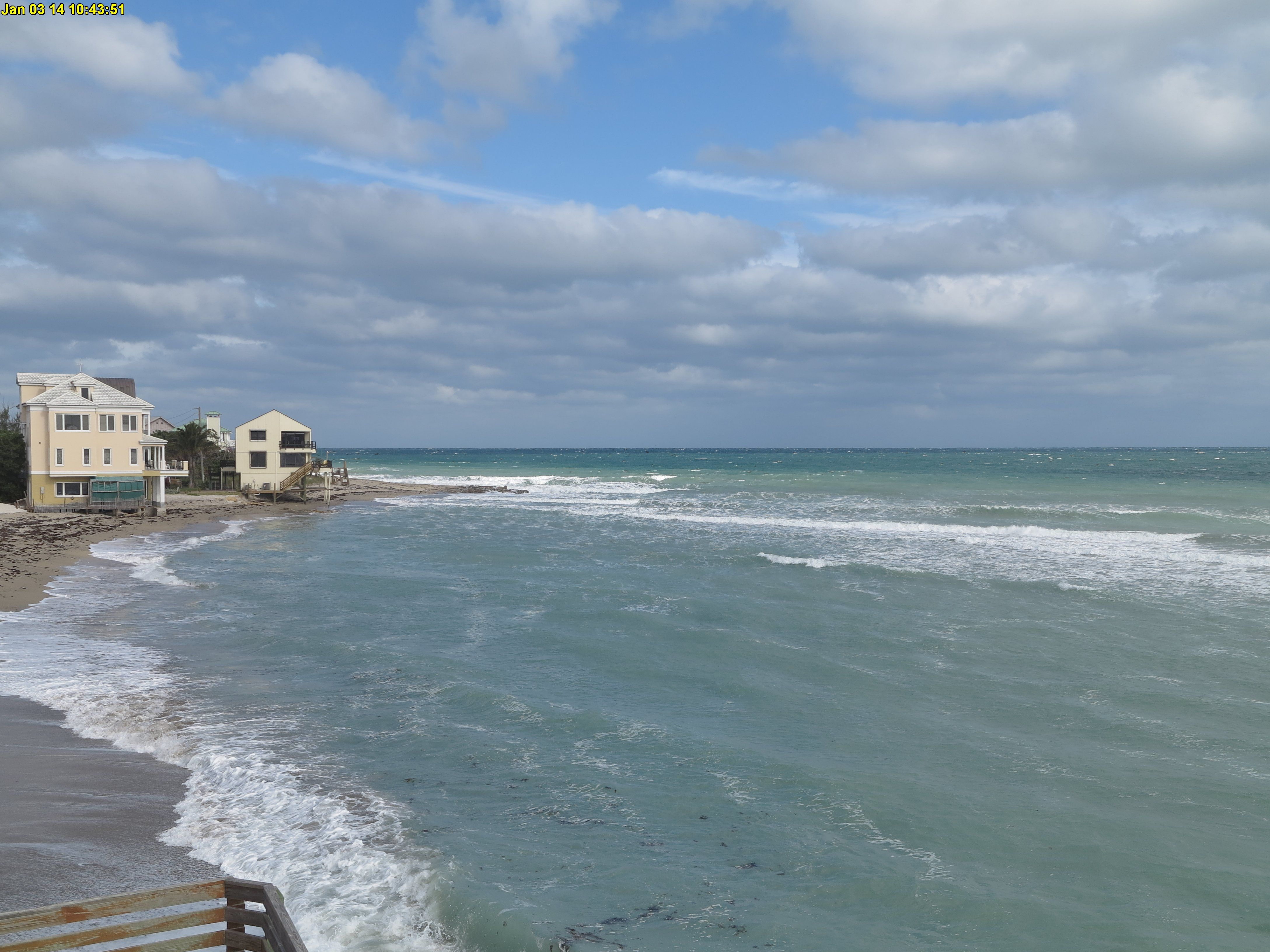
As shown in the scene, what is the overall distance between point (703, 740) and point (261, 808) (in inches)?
237

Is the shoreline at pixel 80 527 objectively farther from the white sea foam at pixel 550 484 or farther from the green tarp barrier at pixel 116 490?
the white sea foam at pixel 550 484

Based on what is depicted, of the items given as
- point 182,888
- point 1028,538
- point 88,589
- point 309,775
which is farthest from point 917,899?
point 1028,538

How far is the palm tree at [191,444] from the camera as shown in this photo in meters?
63.7

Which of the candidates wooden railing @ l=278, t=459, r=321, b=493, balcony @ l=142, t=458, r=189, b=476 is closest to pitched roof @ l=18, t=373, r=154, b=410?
balcony @ l=142, t=458, r=189, b=476

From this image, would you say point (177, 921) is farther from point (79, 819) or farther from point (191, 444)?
point (191, 444)

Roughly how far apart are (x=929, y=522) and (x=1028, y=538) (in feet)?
23.2

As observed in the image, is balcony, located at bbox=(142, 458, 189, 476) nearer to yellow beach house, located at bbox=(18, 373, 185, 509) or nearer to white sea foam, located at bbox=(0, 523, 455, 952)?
yellow beach house, located at bbox=(18, 373, 185, 509)

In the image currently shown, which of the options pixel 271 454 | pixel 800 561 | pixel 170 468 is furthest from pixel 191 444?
pixel 800 561

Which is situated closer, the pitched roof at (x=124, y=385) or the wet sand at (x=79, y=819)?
the wet sand at (x=79, y=819)

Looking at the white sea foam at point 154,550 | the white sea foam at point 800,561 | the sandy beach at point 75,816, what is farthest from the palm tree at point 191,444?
the sandy beach at point 75,816

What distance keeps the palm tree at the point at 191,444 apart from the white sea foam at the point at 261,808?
5244 cm

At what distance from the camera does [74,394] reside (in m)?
43.8

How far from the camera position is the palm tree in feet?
209

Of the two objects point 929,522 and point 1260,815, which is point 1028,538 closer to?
point 929,522
